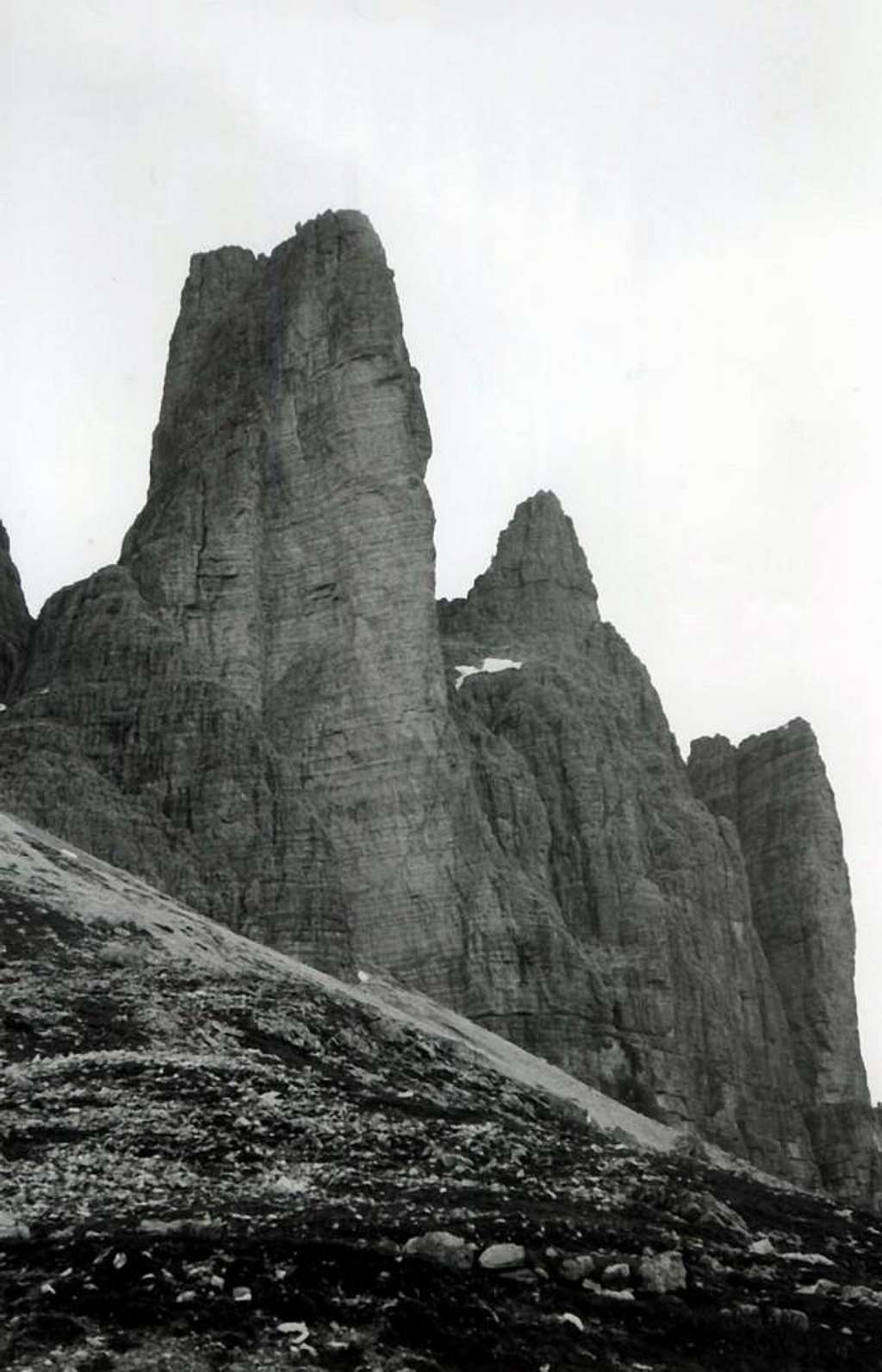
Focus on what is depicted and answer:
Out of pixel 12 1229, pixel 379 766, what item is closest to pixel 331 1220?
pixel 12 1229

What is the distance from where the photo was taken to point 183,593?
82125 mm

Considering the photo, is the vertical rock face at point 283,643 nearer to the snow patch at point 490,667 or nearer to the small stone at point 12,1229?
the snow patch at point 490,667

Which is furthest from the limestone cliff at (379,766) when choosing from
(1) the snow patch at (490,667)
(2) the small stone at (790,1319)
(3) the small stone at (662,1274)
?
(2) the small stone at (790,1319)

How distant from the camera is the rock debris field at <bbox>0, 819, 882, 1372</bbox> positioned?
19688 millimetres

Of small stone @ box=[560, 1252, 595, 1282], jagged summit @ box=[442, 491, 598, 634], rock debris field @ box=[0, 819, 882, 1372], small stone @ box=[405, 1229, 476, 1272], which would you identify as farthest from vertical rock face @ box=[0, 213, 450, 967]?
small stone @ box=[405, 1229, 476, 1272]

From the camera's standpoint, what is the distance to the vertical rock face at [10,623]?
277 feet

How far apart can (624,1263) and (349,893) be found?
175 feet

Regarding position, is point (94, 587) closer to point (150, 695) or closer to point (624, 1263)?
point (150, 695)

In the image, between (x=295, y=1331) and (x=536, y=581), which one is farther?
(x=536, y=581)

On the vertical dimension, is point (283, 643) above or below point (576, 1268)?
above

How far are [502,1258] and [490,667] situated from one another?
7810cm

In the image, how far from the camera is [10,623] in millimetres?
89500

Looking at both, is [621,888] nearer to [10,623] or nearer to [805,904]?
[805,904]

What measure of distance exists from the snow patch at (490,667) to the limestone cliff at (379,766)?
0.30m
